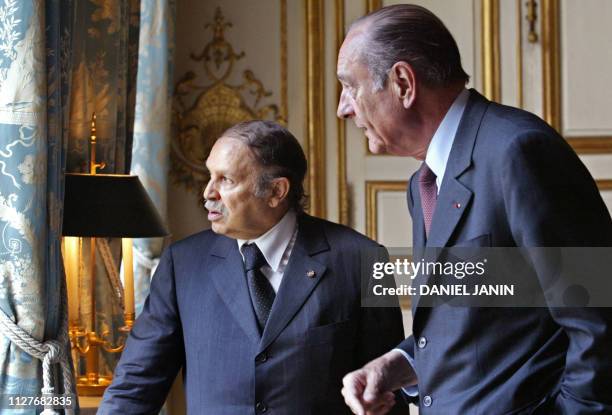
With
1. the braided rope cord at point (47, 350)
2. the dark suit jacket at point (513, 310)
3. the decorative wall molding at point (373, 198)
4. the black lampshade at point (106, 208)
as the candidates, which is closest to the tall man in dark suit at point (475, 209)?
the dark suit jacket at point (513, 310)

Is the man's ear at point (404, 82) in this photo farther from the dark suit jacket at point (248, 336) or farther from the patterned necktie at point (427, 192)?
the dark suit jacket at point (248, 336)

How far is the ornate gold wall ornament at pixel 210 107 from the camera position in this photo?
4297mm

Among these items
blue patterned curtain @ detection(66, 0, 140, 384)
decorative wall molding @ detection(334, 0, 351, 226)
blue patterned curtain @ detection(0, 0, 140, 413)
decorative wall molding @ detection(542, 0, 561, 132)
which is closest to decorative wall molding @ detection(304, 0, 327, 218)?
decorative wall molding @ detection(334, 0, 351, 226)

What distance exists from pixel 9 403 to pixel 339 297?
0.78 meters

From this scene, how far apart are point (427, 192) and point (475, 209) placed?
7.8 inches

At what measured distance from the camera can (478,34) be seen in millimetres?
4242

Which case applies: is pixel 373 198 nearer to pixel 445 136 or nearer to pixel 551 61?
pixel 551 61

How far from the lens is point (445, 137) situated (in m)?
1.61

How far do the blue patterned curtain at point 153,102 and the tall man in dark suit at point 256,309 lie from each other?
136 cm

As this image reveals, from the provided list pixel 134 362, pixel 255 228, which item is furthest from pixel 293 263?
pixel 134 362

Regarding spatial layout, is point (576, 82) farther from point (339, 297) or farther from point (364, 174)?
point (339, 297)

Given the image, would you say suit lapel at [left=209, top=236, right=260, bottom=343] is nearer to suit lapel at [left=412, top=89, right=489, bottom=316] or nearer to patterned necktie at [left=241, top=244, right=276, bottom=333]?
patterned necktie at [left=241, top=244, right=276, bottom=333]

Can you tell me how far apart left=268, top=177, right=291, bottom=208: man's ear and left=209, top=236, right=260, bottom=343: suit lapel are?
0.14 meters

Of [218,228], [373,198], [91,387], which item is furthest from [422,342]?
[373,198]
